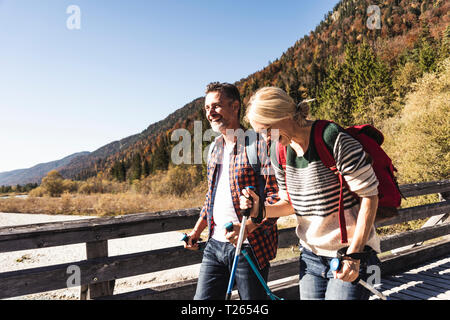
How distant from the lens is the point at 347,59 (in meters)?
48.1

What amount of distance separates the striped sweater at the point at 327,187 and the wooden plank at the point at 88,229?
129cm

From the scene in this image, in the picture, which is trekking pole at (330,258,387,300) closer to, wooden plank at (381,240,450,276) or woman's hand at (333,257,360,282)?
woman's hand at (333,257,360,282)

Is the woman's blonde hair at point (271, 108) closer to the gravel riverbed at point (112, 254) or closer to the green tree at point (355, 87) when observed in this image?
the gravel riverbed at point (112, 254)

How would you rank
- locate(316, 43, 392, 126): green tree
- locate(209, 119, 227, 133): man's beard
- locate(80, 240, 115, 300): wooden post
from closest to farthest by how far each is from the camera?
1. locate(209, 119, 227, 133): man's beard
2. locate(80, 240, 115, 300): wooden post
3. locate(316, 43, 392, 126): green tree

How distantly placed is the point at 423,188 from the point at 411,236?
0.66 metres

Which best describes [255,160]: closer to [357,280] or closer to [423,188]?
[357,280]

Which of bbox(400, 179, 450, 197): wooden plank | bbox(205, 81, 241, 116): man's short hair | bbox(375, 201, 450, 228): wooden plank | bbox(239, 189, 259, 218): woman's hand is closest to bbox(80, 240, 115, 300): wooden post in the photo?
bbox(239, 189, 259, 218): woman's hand

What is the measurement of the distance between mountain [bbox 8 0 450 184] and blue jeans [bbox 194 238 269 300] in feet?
86.5

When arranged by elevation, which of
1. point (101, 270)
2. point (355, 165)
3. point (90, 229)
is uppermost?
point (355, 165)

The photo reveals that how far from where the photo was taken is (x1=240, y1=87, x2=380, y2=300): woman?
139 cm

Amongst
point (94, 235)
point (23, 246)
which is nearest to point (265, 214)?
point (94, 235)

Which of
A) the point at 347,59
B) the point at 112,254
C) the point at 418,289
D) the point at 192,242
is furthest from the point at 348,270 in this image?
the point at 347,59

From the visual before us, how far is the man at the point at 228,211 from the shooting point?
184cm
